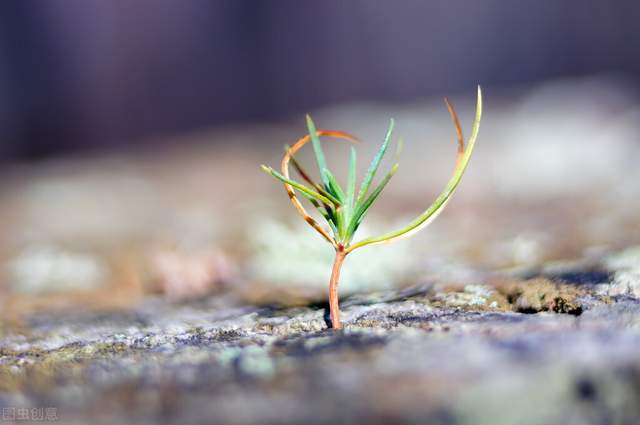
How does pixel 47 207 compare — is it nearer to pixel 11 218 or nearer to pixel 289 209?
pixel 11 218

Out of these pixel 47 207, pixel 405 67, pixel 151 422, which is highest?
pixel 405 67

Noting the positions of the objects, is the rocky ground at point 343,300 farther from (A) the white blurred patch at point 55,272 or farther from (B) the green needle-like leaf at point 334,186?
(B) the green needle-like leaf at point 334,186

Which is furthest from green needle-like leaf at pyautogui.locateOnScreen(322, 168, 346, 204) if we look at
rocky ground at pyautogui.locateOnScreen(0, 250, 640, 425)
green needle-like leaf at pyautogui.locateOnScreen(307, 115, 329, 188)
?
rocky ground at pyautogui.locateOnScreen(0, 250, 640, 425)

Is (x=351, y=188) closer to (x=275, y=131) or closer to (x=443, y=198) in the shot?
(x=443, y=198)

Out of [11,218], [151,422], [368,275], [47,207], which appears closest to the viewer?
[151,422]

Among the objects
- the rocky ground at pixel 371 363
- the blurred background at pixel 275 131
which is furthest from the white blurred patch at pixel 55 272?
the rocky ground at pixel 371 363

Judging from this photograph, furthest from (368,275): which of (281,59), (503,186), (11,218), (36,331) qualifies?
(281,59)

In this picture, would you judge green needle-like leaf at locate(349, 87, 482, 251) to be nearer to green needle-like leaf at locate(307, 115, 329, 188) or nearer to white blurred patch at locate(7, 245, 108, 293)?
green needle-like leaf at locate(307, 115, 329, 188)
